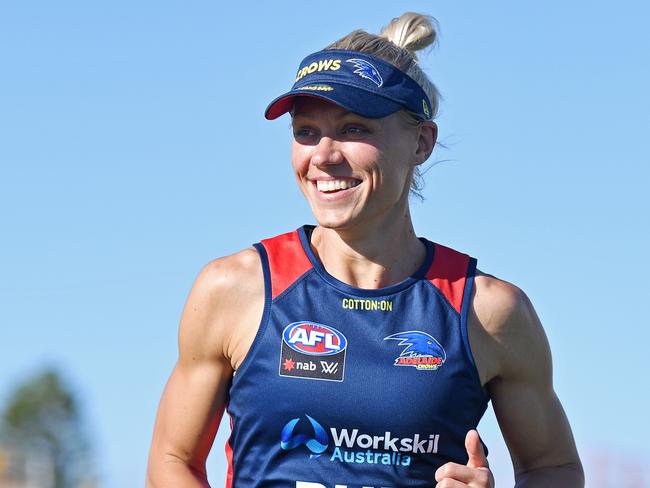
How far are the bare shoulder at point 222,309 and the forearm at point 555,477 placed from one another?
136cm

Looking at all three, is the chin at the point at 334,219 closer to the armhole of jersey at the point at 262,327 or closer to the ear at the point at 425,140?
the armhole of jersey at the point at 262,327

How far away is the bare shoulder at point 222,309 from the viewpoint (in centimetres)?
593

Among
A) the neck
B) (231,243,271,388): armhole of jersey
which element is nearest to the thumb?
the neck

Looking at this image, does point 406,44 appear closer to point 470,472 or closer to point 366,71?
point 366,71

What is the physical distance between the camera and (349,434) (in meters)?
5.76

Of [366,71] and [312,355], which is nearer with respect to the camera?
[312,355]

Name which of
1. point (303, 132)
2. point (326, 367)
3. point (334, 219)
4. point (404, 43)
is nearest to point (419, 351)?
point (326, 367)

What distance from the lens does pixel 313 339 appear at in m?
5.84

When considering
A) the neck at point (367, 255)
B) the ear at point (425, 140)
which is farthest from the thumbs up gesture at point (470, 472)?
the ear at point (425, 140)

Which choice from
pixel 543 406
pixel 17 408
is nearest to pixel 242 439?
pixel 543 406

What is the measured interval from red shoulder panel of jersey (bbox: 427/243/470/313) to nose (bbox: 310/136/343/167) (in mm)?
657

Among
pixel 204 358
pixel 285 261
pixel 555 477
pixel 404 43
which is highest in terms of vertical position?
pixel 404 43

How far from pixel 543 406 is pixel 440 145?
1.19m

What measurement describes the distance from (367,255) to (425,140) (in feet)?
1.95
